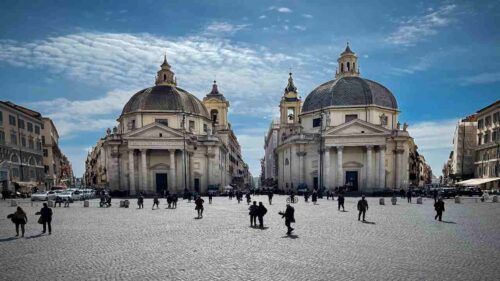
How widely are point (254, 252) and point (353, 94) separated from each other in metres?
53.8

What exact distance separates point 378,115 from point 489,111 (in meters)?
19.3

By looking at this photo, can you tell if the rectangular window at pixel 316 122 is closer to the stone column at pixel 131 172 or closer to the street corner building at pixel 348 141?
the street corner building at pixel 348 141

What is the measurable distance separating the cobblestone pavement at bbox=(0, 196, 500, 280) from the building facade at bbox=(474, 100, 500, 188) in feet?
156

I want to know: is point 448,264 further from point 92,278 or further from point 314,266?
point 92,278

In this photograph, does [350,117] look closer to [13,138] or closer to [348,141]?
[348,141]

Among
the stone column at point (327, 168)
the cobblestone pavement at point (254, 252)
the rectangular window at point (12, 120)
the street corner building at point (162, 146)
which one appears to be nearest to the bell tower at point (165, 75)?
the street corner building at point (162, 146)

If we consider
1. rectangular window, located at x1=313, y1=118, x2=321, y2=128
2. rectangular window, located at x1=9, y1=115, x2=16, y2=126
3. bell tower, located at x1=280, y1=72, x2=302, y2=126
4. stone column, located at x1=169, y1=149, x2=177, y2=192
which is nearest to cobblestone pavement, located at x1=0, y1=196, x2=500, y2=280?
stone column, located at x1=169, y1=149, x2=177, y2=192

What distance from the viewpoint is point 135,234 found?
54.5ft

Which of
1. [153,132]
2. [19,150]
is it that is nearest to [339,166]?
[153,132]

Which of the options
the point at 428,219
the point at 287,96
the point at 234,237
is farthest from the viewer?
the point at 287,96

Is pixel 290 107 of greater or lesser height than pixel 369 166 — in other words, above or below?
above

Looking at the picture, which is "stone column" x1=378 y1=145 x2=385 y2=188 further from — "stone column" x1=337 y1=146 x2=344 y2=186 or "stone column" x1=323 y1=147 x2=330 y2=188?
"stone column" x1=323 y1=147 x2=330 y2=188

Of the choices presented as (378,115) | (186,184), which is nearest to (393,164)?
(378,115)

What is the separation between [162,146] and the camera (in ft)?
188
